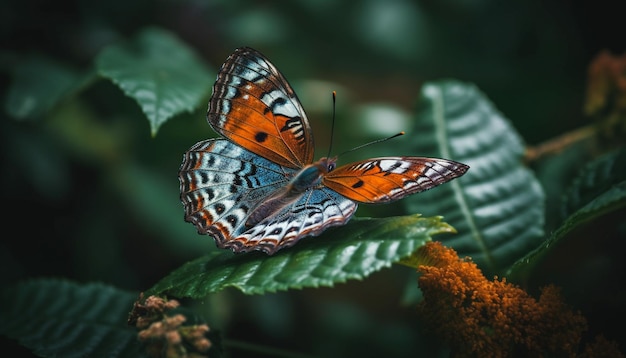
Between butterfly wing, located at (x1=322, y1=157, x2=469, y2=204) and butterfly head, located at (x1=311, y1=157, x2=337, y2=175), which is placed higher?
butterfly head, located at (x1=311, y1=157, x2=337, y2=175)

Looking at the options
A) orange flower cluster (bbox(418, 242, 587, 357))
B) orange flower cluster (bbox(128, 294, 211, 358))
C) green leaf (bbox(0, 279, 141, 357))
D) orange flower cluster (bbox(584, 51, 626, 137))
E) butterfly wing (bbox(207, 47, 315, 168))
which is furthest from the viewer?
orange flower cluster (bbox(584, 51, 626, 137))

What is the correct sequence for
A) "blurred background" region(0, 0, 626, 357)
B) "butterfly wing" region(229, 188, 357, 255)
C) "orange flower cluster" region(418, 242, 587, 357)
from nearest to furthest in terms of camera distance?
1. "orange flower cluster" region(418, 242, 587, 357)
2. "butterfly wing" region(229, 188, 357, 255)
3. "blurred background" region(0, 0, 626, 357)

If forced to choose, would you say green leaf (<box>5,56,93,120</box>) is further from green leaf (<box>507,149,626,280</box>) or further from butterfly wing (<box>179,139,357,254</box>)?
green leaf (<box>507,149,626,280</box>)

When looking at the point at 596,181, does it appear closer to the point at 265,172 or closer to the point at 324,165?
the point at 324,165

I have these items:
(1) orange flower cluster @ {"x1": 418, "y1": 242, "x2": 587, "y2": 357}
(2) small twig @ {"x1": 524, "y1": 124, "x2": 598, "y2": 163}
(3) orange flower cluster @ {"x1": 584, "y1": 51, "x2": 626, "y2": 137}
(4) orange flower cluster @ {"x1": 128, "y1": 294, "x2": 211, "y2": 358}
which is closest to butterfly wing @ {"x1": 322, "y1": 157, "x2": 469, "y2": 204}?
(1) orange flower cluster @ {"x1": 418, "y1": 242, "x2": 587, "y2": 357}

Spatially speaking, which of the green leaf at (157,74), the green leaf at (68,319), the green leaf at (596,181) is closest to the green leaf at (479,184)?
the green leaf at (596,181)

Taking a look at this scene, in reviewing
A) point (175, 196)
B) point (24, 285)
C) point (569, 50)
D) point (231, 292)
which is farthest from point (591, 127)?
point (24, 285)

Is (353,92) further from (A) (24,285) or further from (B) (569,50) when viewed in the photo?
(A) (24,285)

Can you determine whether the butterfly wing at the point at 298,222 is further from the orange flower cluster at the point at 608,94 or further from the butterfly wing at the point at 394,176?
the orange flower cluster at the point at 608,94
